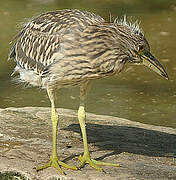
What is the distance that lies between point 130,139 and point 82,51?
165cm

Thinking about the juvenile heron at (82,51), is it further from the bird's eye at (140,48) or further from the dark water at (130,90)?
the dark water at (130,90)

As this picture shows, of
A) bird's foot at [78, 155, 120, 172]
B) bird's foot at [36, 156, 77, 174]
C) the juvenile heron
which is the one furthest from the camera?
bird's foot at [78, 155, 120, 172]

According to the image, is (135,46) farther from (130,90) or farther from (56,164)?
(130,90)

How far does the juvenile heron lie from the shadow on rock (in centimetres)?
60

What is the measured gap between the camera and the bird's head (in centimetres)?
505

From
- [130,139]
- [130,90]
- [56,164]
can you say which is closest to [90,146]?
[130,139]

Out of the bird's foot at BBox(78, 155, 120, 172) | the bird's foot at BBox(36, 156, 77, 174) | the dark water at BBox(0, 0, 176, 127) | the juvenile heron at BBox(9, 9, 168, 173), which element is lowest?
the dark water at BBox(0, 0, 176, 127)

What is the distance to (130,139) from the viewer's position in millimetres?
6316

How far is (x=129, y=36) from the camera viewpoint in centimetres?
509

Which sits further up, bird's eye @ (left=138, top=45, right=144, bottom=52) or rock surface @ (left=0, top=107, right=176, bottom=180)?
bird's eye @ (left=138, top=45, right=144, bottom=52)

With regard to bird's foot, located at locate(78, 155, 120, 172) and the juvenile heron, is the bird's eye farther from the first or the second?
bird's foot, located at locate(78, 155, 120, 172)

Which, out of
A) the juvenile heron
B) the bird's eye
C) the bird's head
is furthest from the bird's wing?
the bird's eye

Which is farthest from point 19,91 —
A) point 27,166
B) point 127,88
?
point 27,166

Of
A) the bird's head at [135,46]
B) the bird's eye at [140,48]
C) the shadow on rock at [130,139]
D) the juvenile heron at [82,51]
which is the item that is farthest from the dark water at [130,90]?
the bird's eye at [140,48]
